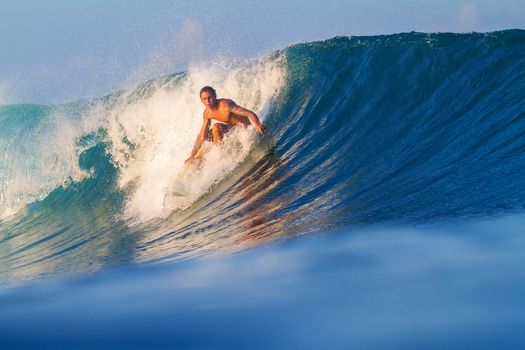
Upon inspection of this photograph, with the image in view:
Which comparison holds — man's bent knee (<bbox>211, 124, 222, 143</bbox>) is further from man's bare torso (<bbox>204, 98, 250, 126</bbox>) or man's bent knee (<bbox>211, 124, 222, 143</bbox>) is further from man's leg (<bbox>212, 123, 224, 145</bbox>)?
man's bare torso (<bbox>204, 98, 250, 126</bbox>)

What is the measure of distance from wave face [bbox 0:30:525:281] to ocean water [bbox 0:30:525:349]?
35 mm

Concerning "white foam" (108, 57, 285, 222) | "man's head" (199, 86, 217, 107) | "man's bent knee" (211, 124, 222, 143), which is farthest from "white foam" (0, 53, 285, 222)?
"man's head" (199, 86, 217, 107)

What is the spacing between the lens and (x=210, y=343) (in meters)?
3.27

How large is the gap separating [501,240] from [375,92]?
5738 millimetres

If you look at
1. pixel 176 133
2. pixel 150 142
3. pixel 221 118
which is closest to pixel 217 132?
pixel 221 118

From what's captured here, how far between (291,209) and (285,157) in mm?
2048

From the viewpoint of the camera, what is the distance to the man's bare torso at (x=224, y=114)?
28.2ft

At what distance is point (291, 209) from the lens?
21.6 ft

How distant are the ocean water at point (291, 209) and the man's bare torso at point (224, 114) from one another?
186mm

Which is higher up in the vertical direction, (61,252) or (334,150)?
(334,150)

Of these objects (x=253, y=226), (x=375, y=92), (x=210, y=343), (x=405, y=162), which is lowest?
(x=210, y=343)

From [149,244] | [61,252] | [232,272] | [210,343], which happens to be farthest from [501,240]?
[61,252]

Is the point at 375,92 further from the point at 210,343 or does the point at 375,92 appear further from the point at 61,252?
the point at 210,343

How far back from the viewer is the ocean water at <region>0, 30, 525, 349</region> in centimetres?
345
